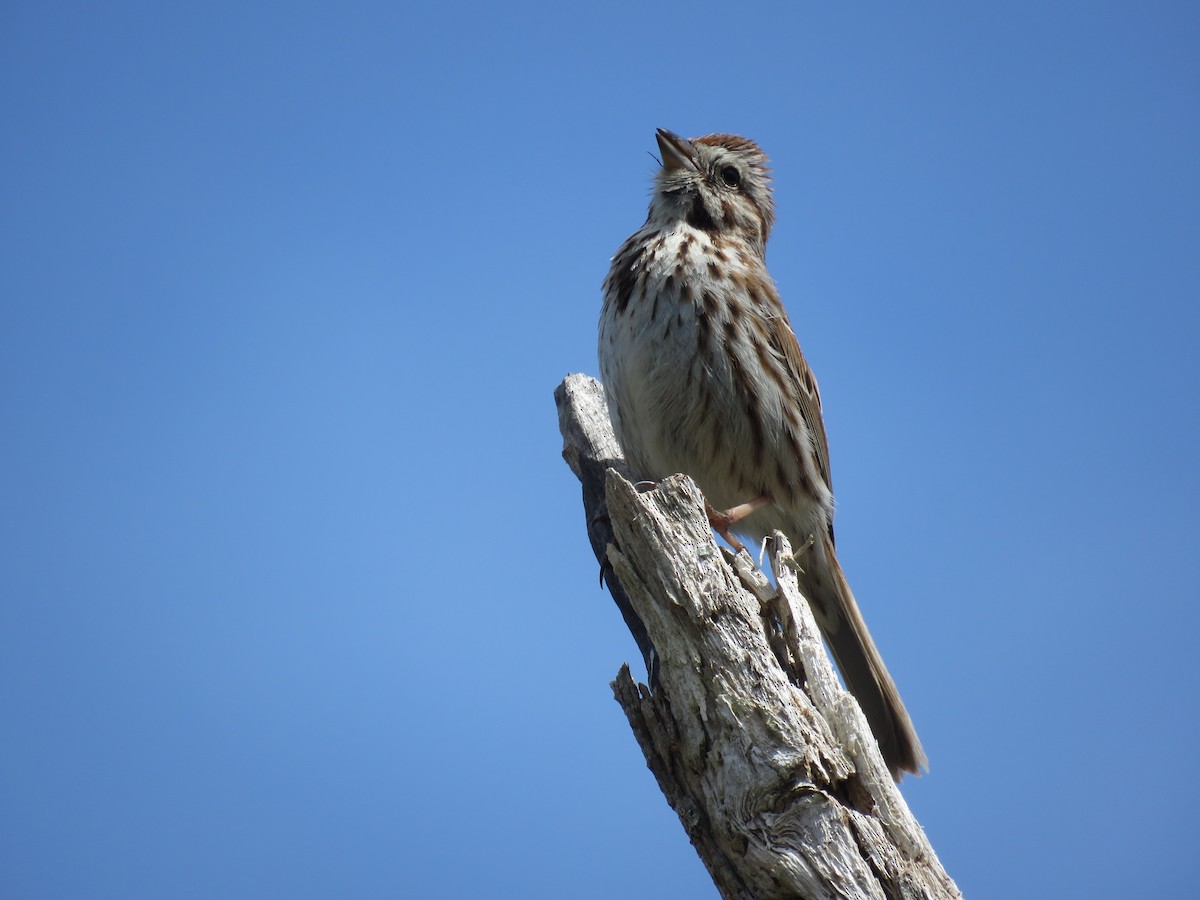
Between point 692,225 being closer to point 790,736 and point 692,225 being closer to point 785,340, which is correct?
point 785,340

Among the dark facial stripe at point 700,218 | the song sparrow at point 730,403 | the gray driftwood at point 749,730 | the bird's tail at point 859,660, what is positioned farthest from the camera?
the dark facial stripe at point 700,218

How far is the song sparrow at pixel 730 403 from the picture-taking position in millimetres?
5305

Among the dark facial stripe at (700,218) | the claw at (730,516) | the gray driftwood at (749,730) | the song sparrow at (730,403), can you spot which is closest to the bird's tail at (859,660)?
the song sparrow at (730,403)

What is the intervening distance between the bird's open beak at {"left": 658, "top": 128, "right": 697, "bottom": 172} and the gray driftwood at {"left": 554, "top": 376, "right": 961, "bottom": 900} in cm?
286

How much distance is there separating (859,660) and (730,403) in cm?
146

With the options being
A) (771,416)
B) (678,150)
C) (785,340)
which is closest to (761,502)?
(771,416)

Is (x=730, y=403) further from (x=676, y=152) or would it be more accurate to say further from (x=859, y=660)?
(x=676, y=152)

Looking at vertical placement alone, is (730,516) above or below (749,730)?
above

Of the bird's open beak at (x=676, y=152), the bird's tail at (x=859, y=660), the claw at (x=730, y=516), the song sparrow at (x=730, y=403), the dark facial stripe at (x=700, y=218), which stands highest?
the bird's open beak at (x=676, y=152)

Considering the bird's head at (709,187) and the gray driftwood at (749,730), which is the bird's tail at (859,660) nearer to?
the gray driftwood at (749,730)

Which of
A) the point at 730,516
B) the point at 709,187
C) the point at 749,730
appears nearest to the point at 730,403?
the point at 730,516

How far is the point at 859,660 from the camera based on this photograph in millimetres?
5375

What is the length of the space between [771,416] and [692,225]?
1370 mm

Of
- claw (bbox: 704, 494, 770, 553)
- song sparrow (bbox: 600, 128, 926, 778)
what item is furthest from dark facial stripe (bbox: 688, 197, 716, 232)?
claw (bbox: 704, 494, 770, 553)
